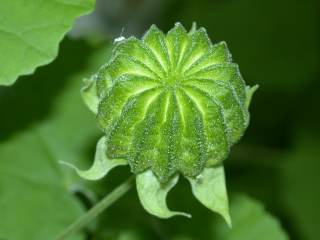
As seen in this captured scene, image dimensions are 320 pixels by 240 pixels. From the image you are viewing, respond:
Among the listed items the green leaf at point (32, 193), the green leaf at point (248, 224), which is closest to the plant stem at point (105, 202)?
the green leaf at point (32, 193)

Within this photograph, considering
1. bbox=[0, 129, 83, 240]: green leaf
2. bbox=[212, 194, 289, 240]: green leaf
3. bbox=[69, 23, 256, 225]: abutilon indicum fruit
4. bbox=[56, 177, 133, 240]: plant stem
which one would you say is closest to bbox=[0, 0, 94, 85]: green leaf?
bbox=[69, 23, 256, 225]: abutilon indicum fruit

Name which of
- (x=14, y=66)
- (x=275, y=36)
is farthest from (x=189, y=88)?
(x=275, y=36)

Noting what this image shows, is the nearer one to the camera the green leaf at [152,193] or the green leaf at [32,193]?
the green leaf at [152,193]

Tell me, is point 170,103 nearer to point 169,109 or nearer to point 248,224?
point 169,109

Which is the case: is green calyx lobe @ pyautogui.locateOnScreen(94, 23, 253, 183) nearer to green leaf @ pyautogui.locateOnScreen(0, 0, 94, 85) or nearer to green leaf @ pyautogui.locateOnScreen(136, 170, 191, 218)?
green leaf @ pyautogui.locateOnScreen(136, 170, 191, 218)

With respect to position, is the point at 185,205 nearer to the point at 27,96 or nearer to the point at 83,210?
the point at 83,210

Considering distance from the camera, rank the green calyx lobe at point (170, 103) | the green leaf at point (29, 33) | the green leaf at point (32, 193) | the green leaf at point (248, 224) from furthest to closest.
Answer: the green leaf at point (248, 224), the green leaf at point (32, 193), the green leaf at point (29, 33), the green calyx lobe at point (170, 103)

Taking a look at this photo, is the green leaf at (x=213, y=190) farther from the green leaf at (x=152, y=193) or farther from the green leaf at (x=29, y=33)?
the green leaf at (x=29, y=33)
